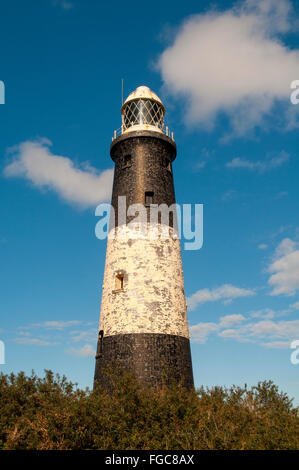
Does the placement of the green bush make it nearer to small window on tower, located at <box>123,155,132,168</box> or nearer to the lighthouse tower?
the lighthouse tower

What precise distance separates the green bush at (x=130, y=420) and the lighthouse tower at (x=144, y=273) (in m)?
3.92

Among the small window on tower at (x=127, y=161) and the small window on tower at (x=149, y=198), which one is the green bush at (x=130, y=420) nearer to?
the small window on tower at (x=149, y=198)

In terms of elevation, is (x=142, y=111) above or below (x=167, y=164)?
above

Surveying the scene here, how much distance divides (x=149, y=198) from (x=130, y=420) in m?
13.3

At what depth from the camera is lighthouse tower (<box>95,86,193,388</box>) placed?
20844mm

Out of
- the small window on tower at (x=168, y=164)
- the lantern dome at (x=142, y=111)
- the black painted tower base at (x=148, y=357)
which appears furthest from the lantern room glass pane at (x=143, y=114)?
the black painted tower base at (x=148, y=357)

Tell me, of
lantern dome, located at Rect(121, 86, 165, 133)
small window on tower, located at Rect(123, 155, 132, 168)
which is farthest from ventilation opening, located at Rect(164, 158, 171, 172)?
small window on tower, located at Rect(123, 155, 132, 168)

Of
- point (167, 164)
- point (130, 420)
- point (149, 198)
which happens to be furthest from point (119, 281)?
point (130, 420)

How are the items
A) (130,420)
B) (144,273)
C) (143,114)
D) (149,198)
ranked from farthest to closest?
1. (143,114)
2. (149,198)
3. (144,273)
4. (130,420)

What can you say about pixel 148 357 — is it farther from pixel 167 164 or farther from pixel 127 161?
pixel 167 164

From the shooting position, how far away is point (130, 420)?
1426 centimetres

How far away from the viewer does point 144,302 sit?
2158cm

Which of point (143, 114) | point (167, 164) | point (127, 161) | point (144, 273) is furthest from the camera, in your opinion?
point (143, 114)

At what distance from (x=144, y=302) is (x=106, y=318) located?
8.50 ft
